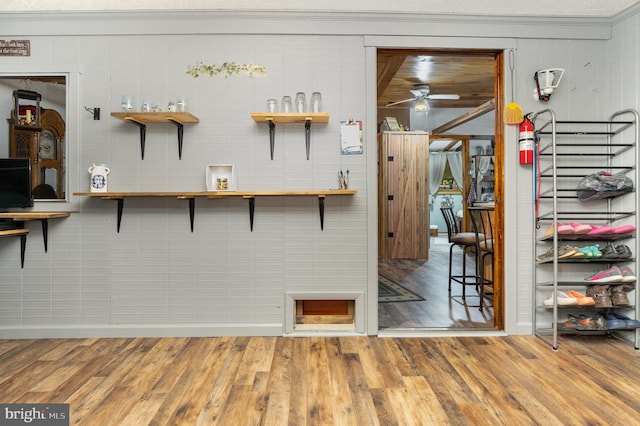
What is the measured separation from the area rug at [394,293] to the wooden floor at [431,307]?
89 mm

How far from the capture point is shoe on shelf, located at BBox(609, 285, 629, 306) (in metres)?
2.83

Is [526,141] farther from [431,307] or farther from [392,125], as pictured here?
[392,125]

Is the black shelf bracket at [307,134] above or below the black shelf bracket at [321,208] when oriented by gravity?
above

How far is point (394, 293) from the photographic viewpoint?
14.6 ft

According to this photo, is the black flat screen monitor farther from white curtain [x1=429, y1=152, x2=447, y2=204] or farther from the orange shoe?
white curtain [x1=429, y1=152, x2=447, y2=204]

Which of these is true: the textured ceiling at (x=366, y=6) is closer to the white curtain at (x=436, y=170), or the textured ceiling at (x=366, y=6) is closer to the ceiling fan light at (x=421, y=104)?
the ceiling fan light at (x=421, y=104)

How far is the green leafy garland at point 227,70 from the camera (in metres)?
3.03

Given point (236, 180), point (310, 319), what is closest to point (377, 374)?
point (310, 319)

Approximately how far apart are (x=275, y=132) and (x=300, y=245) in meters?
0.89

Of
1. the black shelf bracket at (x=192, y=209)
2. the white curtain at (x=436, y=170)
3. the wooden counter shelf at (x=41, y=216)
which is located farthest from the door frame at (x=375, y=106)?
the white curtain at (x=436, y=170)

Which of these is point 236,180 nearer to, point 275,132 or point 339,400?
point 275,132

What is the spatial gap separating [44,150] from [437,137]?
263 inches

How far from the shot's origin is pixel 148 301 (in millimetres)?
3025

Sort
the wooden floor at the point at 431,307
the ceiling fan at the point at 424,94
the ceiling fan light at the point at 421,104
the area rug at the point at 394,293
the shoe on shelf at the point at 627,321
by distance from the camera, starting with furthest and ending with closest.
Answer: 1. the ceiling fan light at the point at 421,104
2. the ceiling fan at the point at 424,94
3. the area rug at the point at 394,293
4. the wooden floor at the point at 431,307
5. the shoe on shelf at the point at 627,321
